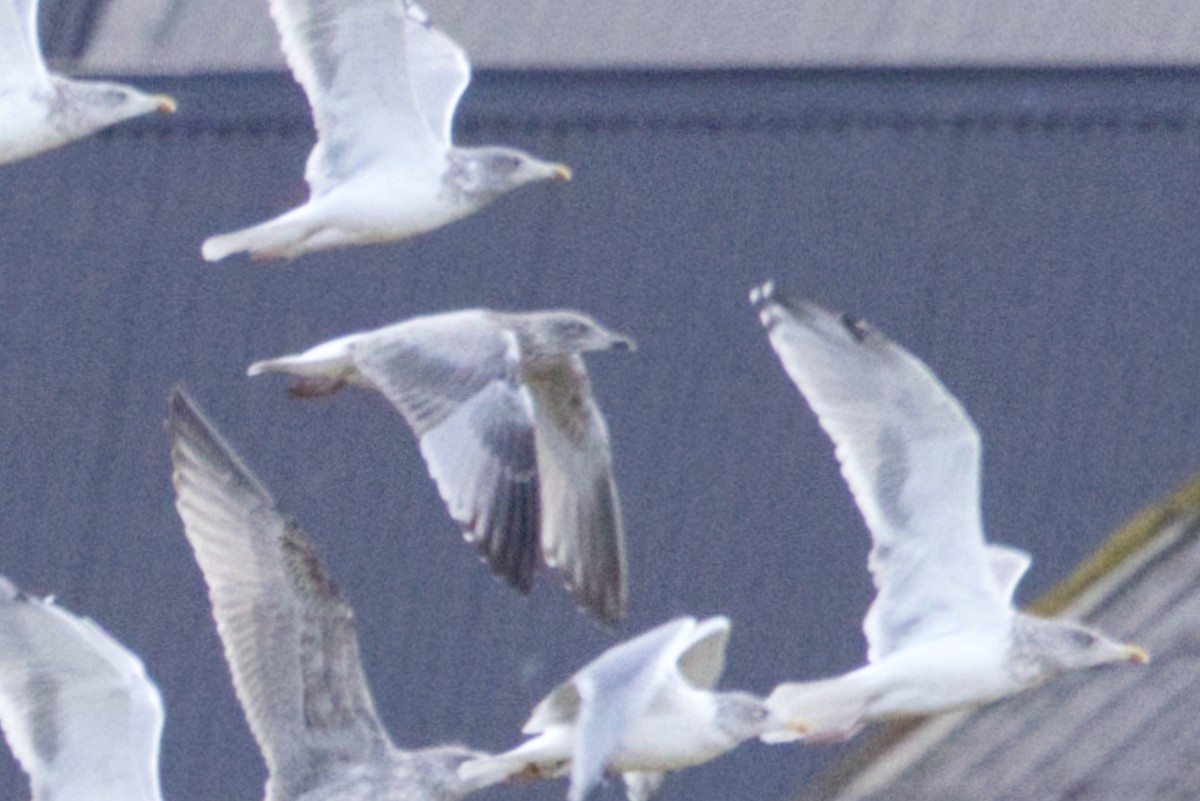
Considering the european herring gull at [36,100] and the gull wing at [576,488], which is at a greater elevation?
the european herring gull at [36,100]

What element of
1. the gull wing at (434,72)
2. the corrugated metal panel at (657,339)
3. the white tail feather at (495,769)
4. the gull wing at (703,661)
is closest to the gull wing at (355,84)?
the gull wing at (434,72)

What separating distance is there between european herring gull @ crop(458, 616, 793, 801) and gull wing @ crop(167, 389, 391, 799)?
339mm

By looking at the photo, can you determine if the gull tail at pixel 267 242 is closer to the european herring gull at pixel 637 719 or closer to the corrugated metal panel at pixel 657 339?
the european herring gull at pixel 637 719

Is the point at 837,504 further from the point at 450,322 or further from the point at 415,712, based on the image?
the point at 450,322

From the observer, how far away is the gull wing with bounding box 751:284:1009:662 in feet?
31.4

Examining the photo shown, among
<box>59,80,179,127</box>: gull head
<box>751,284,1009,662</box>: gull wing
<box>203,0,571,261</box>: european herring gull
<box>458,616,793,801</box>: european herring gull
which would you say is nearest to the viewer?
<box>458,616,793,801</box>: european herring gull

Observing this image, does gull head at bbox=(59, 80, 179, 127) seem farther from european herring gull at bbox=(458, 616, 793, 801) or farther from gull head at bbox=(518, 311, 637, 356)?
european herring gull at bbox=(458, 616, 793, 801)

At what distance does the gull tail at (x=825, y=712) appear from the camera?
943 centimetres

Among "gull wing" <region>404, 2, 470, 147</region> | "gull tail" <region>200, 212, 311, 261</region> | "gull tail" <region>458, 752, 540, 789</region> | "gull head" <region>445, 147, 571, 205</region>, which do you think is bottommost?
"gull tail" <region>458, 752, 540, 789</region>

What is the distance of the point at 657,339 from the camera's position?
1259 cm

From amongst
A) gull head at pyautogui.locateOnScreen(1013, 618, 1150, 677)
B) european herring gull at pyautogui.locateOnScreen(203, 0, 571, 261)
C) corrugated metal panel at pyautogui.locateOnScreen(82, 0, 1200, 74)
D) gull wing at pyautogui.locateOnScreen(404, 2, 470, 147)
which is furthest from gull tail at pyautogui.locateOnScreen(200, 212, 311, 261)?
corrugated metal panel at pyautogui.locateOnScreen(82, 0, 1200, 74)

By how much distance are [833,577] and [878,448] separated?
245 centimetres

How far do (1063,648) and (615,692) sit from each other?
1.47 m

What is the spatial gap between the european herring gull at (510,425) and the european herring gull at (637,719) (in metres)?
0.39
